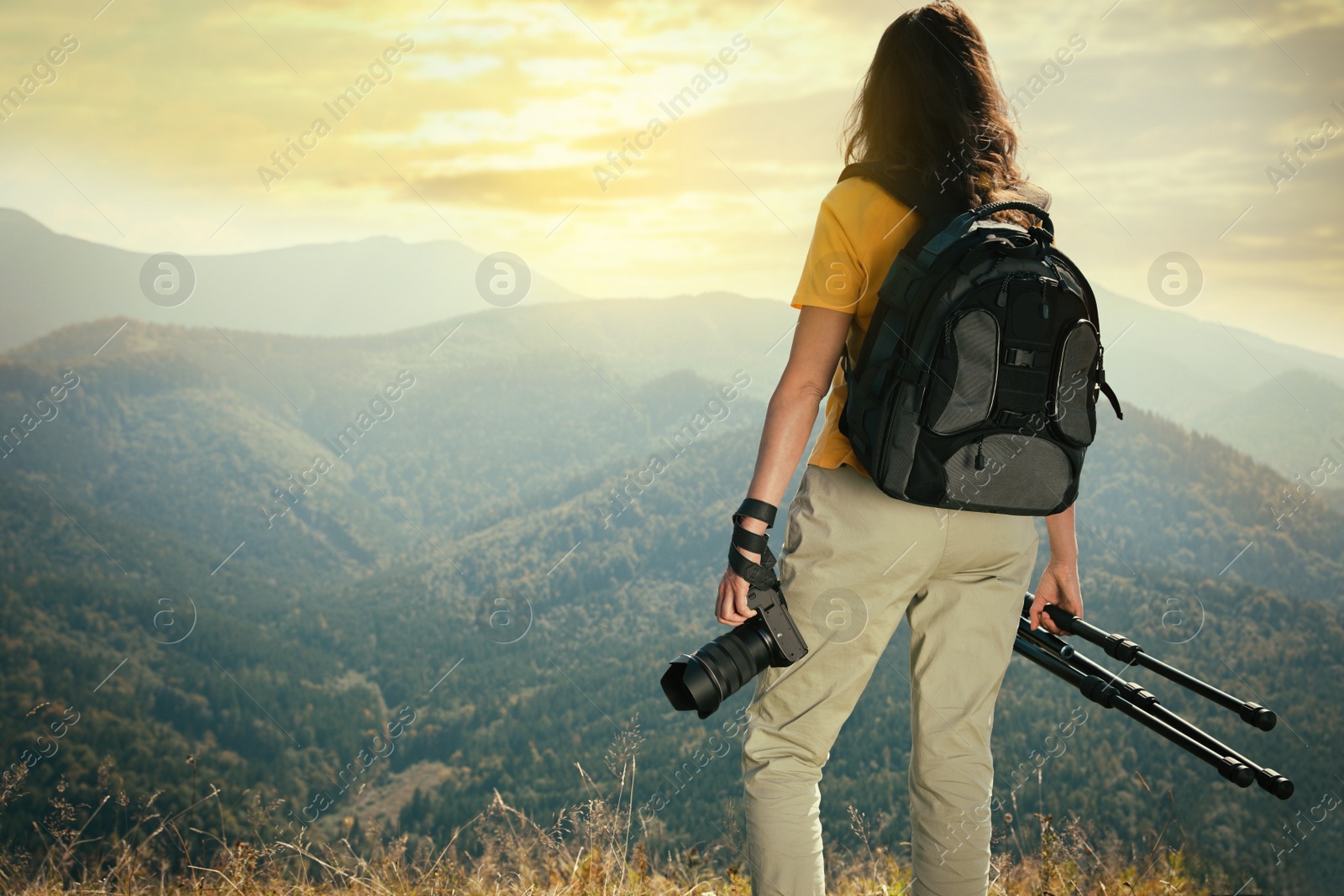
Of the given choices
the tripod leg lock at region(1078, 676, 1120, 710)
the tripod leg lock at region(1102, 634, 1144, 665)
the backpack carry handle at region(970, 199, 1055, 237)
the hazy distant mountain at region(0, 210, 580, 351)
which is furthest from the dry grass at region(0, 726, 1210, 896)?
the hazy distant mountain at region(0, 210, 580, 351)

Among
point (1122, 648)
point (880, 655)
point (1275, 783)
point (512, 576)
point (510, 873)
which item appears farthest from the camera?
point (512, 576)

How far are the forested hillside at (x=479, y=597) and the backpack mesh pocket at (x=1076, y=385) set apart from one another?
0.99m

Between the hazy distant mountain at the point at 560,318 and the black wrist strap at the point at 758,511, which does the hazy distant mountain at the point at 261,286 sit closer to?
the hazy distant mountain at the point at 560,318

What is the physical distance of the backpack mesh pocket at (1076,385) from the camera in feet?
4.97

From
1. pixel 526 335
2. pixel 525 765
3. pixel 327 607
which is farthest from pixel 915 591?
pixel 526 335

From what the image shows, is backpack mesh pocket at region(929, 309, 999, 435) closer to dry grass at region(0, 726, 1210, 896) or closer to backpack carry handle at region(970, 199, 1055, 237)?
backpack carry handle at region(970, 199, 1055, 237)

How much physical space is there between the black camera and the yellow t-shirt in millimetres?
252

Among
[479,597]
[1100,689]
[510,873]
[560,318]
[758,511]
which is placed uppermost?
[758,511]

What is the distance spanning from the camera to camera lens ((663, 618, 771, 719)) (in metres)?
1.48

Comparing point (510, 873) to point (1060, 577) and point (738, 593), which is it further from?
point (1060, 577)

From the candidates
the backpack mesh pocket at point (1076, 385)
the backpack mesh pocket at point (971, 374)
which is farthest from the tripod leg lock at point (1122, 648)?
the backpack mesh pocket at point (971, 374)

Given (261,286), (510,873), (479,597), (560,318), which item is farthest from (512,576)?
(261,286)

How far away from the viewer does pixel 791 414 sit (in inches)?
57.9

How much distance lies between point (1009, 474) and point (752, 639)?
56 cm
